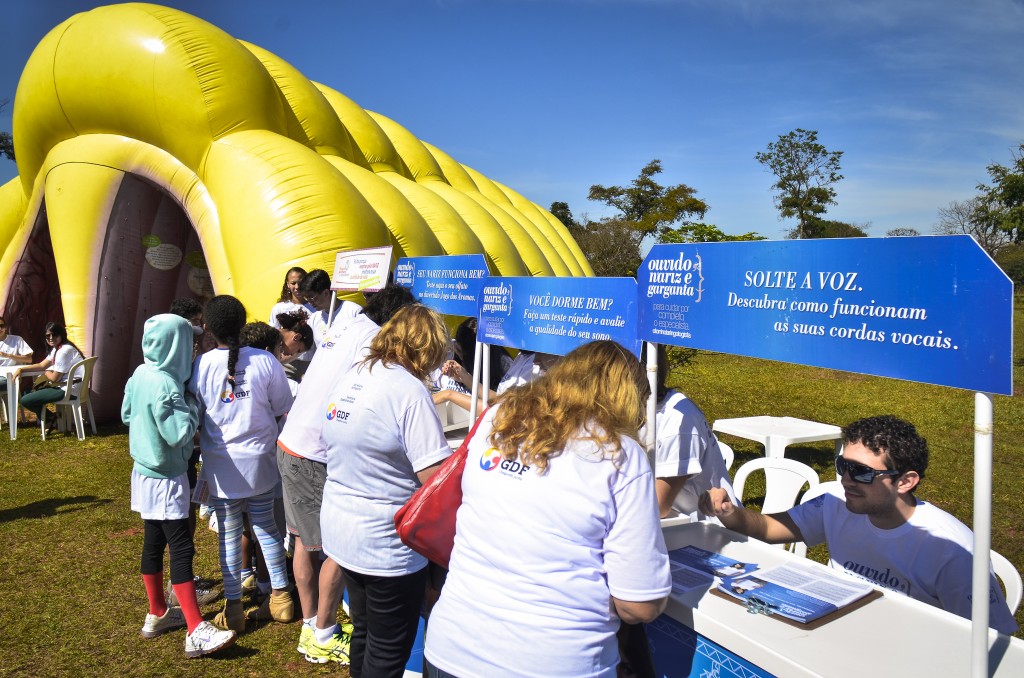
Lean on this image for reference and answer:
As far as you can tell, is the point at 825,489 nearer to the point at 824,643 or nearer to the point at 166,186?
the point at 824,643

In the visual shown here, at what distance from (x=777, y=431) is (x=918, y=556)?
4.15 meters

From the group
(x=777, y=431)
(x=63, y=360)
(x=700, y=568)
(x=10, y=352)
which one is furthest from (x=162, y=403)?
(x=10, y=352)

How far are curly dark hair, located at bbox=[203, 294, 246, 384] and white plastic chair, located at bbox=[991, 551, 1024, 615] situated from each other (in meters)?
3.15

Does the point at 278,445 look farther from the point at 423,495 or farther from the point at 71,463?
the point at 71,463

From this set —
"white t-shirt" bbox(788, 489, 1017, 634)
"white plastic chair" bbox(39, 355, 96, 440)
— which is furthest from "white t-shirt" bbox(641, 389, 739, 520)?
"white plastic chair" bbox(39, 355, 96, 440)

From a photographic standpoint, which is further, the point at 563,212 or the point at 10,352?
the point at 563,212

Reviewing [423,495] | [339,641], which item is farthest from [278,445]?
[423,495]

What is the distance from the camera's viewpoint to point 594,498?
1490mm

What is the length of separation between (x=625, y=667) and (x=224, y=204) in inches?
228

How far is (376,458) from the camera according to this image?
232 cm

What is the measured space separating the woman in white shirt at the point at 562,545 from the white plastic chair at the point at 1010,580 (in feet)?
4.93

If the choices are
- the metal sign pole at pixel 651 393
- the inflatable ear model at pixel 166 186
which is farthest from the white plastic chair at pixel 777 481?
the inflatable ear model at pixel 166 186

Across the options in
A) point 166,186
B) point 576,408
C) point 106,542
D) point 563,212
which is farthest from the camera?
point 563,212

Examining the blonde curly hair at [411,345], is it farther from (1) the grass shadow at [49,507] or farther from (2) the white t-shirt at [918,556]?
(1) the grass shadow at [49,507]
